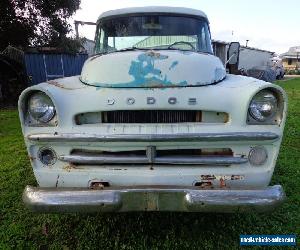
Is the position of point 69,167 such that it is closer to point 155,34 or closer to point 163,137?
point 163,137

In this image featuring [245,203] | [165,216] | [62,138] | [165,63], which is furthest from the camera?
[165,216]

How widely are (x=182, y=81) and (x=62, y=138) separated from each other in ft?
3.53

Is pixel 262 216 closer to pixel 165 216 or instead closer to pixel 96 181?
pixel 165 216

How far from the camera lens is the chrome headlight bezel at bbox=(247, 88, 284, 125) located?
9.02 ft

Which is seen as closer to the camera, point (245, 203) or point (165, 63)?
point (245, 203)

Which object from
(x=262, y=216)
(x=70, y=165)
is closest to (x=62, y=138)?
(x=70, y=165)

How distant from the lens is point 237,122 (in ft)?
8.89

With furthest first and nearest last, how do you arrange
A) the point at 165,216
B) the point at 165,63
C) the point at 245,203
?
1. the point at 165,216
2. the point at 165,63
3. the point at 245,203

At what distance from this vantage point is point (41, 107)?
2801mm

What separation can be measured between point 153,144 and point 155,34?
1815 mm

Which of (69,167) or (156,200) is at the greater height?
(69,167)

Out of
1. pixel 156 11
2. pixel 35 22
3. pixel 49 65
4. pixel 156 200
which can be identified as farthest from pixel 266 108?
pixel 35 22

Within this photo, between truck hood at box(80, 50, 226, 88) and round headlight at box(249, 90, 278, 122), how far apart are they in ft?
1.50

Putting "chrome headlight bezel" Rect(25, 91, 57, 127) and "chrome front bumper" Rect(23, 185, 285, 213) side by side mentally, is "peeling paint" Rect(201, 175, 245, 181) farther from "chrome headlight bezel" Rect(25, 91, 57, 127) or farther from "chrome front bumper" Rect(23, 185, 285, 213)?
"chrome headlight bezel" Rect(25, 91, 57, 127)
